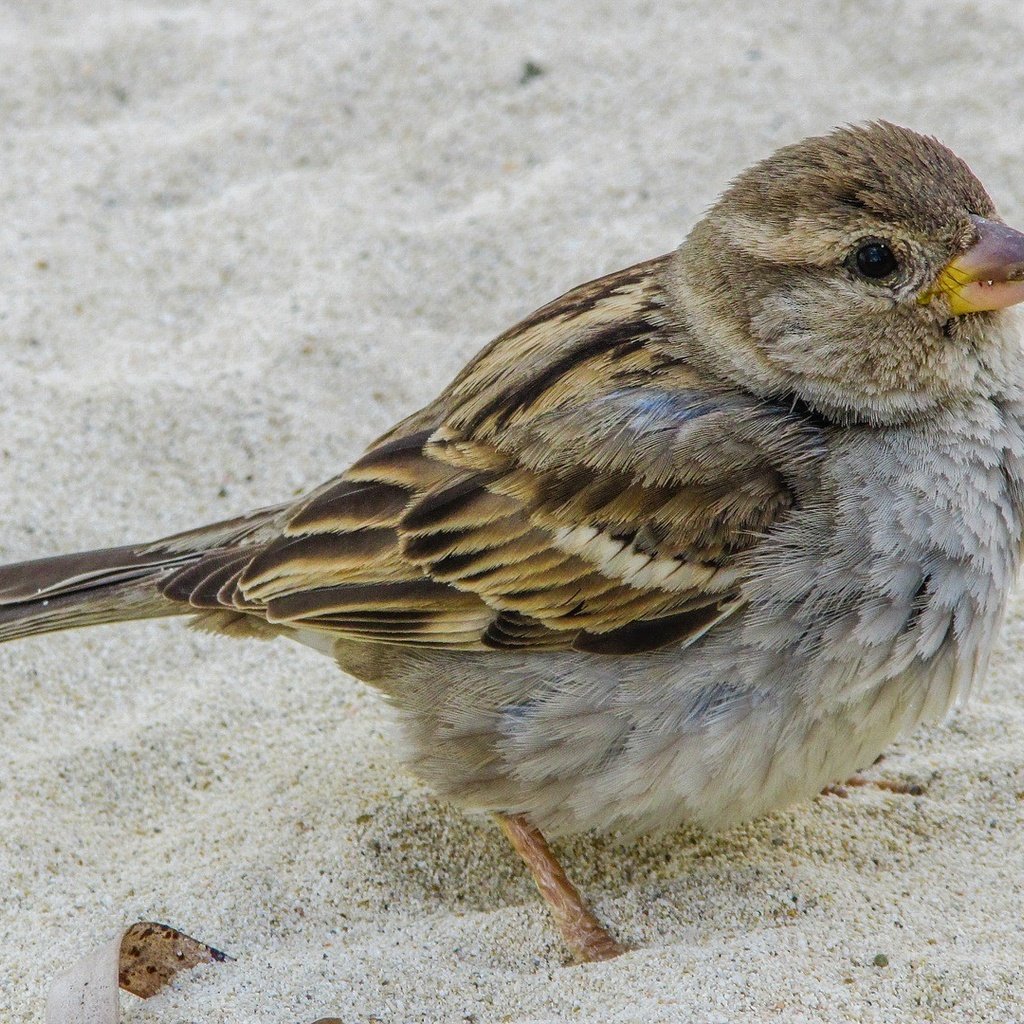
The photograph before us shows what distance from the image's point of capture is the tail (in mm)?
4012

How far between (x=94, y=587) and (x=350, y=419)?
136 centimetres

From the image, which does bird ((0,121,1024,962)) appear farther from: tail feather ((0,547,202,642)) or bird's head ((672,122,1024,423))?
tail feather ((0,547,202,642))

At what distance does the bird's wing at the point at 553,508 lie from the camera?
3.51m

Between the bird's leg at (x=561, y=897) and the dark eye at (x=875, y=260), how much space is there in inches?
59.4

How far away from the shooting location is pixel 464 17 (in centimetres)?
665

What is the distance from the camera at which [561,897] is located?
364 cm

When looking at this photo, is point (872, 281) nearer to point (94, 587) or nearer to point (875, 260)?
point (875, 260)

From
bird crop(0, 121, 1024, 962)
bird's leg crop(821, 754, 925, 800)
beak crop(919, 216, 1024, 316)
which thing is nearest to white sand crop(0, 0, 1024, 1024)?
bird's leg crop(821, 754, 925, 800)

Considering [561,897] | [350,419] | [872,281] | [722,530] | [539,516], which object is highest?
[872,281]

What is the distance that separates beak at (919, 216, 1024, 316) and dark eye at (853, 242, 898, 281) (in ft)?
0.33

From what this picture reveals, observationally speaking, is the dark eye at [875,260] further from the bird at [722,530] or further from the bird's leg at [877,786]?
the bird's leg at [877,786]

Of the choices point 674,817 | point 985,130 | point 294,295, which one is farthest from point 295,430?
point 985,130

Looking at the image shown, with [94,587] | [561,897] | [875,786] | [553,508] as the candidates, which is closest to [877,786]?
[875,786]

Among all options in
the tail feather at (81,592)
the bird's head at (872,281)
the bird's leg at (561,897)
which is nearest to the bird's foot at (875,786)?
the bird's leg at (561,897)
